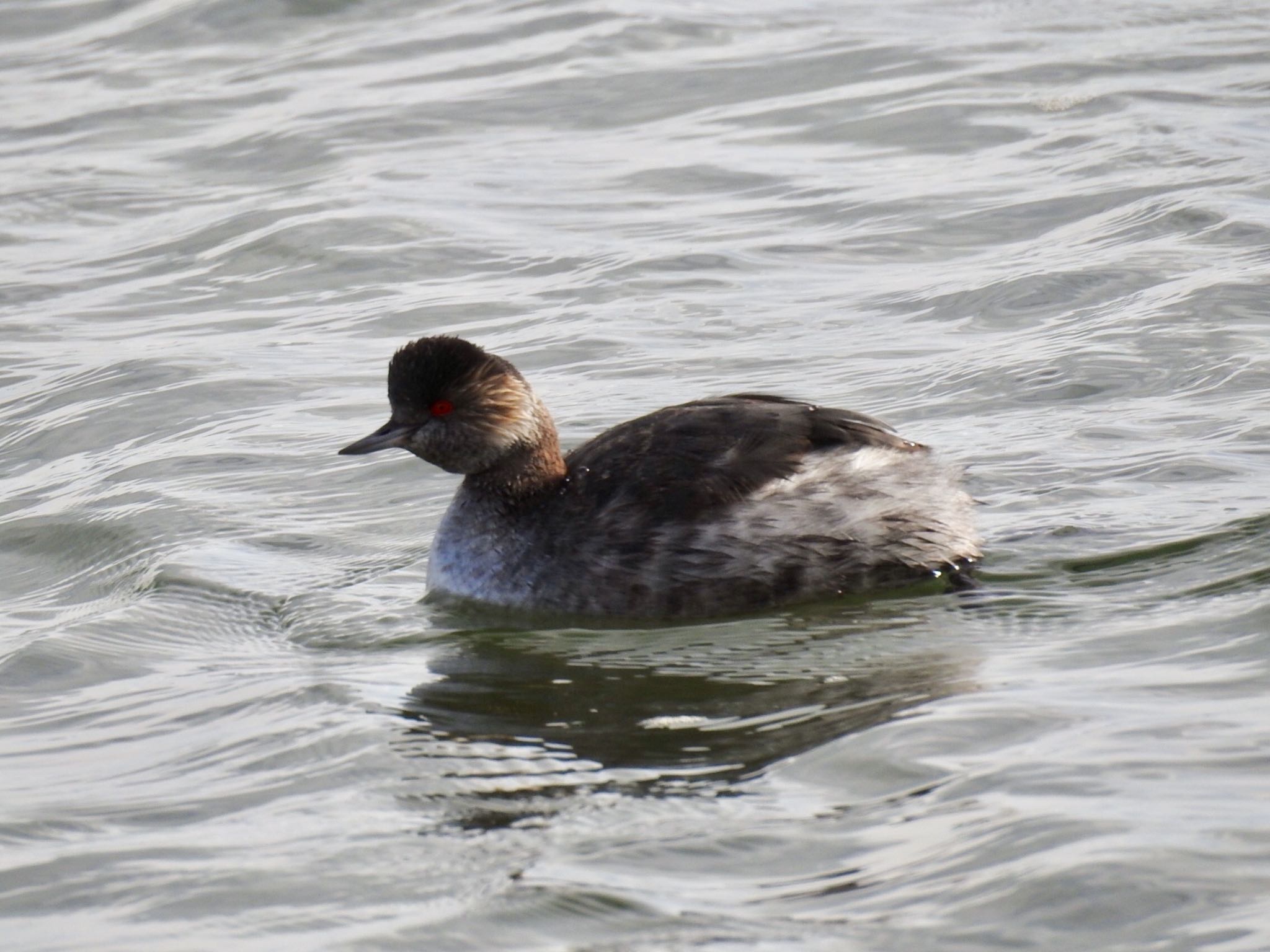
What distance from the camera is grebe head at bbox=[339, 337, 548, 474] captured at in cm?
686

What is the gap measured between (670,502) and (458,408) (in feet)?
2.90

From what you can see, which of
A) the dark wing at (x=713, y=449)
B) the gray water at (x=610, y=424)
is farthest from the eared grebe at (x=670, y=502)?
the gray water at (x=610, y=424)

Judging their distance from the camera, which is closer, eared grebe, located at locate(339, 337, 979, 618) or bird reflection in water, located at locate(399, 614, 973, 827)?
bird reflection in water, located at locate(399, 614, 973, 827)

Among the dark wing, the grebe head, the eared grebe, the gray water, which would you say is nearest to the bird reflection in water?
the gray water

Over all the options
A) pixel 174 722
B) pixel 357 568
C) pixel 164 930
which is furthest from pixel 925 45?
pixel 164 930

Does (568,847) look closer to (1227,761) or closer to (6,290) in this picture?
(1227,761)

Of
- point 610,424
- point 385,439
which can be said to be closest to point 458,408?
point 385,439

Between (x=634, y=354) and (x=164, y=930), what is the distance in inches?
209

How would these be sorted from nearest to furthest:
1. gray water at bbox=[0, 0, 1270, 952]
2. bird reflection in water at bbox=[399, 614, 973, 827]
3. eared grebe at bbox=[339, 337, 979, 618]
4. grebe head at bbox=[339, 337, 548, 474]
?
gray water at bbox=[0, 0, 1270, 952] < bird reflection in water at bbox=[399, 614, 973, 827] < eared grebe at bbox=[339, 337, 979, 618] < grebe head at bbox=[339, 337, 548, 474]

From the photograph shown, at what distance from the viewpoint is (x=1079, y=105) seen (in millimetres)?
12492

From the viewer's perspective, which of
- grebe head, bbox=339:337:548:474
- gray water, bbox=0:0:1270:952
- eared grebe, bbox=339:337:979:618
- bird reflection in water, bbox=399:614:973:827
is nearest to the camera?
gray water, bbox=0:0:1270:952

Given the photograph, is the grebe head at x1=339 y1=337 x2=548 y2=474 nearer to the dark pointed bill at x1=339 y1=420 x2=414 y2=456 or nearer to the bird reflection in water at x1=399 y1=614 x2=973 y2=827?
the dark pointed bill at x1=339 y1=420 x2=414 y2=456

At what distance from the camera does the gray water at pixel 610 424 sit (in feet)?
14.5

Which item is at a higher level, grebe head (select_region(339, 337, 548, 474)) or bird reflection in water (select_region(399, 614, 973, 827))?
grebe head (select_region(339, 337, 548, 474))
